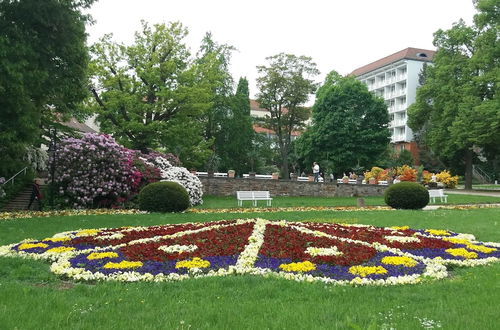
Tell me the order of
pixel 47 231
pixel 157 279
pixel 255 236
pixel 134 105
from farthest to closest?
pixel 134 105 < pixel 47 231 < pixel 255 236 < pixel 157 279

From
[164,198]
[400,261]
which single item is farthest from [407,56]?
[400,261]

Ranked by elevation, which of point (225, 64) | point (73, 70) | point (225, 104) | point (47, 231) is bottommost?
point (47, 231)

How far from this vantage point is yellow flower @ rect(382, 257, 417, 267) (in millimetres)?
7238

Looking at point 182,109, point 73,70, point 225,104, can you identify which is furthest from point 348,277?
point 225,104

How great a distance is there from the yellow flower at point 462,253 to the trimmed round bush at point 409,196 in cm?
1169

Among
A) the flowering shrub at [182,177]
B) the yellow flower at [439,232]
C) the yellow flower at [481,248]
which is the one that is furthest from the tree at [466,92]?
the yellow flower at [481,248]

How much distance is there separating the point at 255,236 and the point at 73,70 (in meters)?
10.9

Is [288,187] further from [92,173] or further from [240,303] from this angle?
[240,303]

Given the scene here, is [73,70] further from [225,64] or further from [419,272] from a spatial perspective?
[225,64]

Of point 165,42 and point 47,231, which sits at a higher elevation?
point 165,42

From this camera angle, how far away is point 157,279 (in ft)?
20.3

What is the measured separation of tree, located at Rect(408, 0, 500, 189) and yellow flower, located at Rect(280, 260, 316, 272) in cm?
3106

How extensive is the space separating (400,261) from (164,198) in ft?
39.1

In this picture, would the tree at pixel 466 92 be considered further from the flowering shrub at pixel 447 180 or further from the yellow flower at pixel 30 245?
the yellow flower at pixel 30 245
